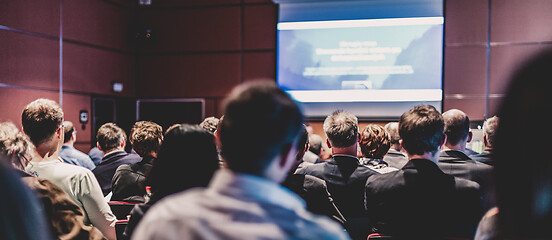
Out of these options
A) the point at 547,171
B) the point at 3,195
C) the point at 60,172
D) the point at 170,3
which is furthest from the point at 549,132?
the point at 170,3

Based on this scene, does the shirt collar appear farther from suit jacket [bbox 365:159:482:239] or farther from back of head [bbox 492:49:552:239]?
suit jacket [bbox 365:159:482:239]

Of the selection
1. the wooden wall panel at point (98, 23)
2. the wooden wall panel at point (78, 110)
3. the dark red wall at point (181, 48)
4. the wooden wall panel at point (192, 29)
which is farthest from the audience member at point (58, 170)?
the wooden wall panel at point (192, 29)

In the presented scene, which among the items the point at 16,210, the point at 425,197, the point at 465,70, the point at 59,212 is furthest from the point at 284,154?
the point at 465,70

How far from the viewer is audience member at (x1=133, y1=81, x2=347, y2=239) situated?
89cm

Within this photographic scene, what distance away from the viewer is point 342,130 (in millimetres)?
2990

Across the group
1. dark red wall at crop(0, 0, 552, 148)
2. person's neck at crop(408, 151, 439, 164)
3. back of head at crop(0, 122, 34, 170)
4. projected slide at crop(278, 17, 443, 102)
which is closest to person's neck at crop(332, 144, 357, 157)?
person's neck at crop(408, 151, 439, 164)

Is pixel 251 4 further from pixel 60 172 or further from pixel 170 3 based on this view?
pixel 60 172

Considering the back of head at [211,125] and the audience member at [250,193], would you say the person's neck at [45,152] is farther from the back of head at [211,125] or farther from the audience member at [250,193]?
the audience member at [250,193]

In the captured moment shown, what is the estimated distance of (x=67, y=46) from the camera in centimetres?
699

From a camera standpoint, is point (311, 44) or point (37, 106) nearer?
point (37, 106)

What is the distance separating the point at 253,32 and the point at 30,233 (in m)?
6.74

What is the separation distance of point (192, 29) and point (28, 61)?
8.45 feet

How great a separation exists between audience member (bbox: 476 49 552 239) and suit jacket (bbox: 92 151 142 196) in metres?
3.25

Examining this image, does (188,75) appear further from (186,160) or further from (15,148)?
(186,160)
